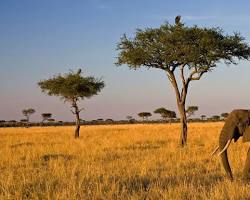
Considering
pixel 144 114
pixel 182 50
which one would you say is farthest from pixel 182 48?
pixel 144 114

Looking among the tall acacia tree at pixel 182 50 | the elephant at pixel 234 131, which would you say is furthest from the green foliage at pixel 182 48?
the elephant at pixel 234 131

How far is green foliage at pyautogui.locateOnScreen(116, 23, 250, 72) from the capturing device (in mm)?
25703

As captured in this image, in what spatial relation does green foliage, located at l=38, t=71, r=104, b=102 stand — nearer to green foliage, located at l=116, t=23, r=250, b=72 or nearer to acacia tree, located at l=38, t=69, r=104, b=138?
acacia tree, located at l=38, t=69, r=104, b=138

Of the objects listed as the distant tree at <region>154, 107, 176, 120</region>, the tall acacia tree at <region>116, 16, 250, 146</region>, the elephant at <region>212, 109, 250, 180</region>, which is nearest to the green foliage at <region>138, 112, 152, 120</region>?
the distant tree at <region>154, 107, 176, 120</region>

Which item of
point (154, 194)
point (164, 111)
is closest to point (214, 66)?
point (154, 194)

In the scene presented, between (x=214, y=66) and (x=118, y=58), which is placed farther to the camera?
(x=118, y=58)

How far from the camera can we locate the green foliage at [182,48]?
2570 cm

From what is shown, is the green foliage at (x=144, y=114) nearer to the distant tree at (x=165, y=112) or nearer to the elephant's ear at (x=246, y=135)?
the distant tree at (x=165, y=112)

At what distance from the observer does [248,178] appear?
1056 centimetres

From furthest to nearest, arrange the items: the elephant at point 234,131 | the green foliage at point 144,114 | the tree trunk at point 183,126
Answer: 1. the green foliage at point 144,114
2. the tree trunk at point 183,126
3. the elephant at point 234,131

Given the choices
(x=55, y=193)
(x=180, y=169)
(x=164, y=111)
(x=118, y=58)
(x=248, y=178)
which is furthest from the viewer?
(x=164, y=111)

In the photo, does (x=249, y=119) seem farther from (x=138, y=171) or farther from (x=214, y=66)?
(x=214, y=66)

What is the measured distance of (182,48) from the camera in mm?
25594

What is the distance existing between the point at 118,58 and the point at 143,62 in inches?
67.8
